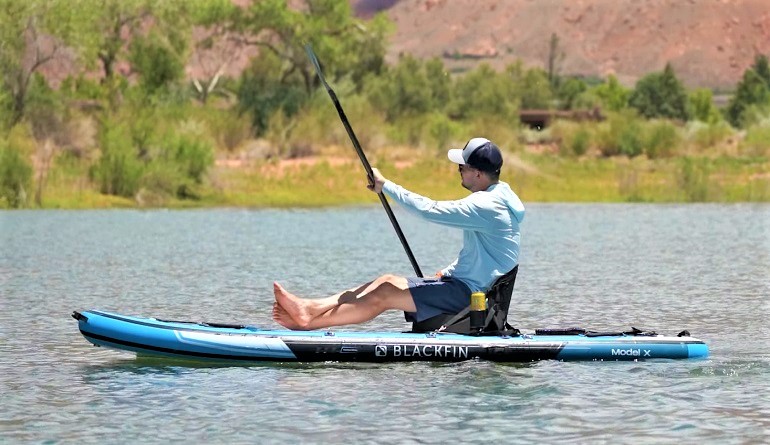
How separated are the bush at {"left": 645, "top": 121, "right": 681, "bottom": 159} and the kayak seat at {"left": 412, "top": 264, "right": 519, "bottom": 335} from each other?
4677 cm

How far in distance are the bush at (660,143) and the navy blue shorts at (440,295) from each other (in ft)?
154

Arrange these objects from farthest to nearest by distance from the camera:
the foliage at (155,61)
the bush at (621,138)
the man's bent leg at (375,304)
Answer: the foliage at (155,61)
the bush at (621,138)
the man's bent leg at (375,304)

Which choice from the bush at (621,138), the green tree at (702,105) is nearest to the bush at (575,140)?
the bush at (621,138)

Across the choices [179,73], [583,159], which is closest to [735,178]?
[583,159]

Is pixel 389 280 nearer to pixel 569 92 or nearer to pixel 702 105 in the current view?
pixel 569 92

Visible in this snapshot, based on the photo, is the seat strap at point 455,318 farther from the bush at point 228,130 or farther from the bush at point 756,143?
the bush at point 756,143

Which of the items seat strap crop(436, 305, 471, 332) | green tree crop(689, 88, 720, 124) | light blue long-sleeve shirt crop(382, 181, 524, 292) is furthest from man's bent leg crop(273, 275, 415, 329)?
green tree crop(689, 88, 720, 124)

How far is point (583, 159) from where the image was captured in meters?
57.8

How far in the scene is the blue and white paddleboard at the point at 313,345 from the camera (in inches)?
514

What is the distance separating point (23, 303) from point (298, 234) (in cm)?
1559

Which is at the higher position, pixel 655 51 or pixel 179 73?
pixel 655 51

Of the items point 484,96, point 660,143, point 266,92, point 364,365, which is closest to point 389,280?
point 364,365

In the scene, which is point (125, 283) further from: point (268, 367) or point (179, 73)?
point (179, 73)

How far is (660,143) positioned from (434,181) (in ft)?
42.1
